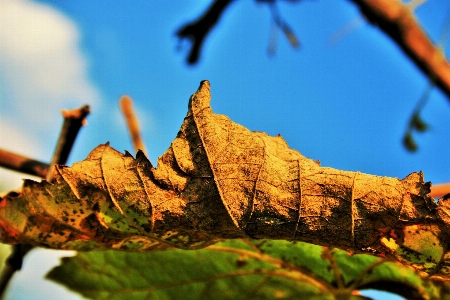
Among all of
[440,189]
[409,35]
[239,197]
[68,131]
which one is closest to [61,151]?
[68,131]

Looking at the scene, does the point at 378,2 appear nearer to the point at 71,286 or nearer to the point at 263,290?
the point at 263,290

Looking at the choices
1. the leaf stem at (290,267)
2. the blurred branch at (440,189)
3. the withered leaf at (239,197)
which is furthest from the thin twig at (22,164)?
the blurred branch at (440,189)

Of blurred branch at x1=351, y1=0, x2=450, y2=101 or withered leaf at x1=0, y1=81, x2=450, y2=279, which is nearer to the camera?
withered leaf at x1=0, y1=81, x2=450, y2=279

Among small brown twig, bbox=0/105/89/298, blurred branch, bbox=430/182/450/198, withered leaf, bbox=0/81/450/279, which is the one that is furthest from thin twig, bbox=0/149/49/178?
blurred branch, bbox=430/182/450/198

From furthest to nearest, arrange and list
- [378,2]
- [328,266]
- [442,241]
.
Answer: [378,2], [328,266], [442,241]

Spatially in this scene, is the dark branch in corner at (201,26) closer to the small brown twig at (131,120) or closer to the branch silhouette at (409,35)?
the branch silhouette at (409,35)

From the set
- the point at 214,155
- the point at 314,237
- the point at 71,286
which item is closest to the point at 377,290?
the point at 314,237

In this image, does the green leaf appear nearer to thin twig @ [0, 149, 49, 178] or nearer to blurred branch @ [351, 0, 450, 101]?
thin twig @ [0, 149, 49, 178]
